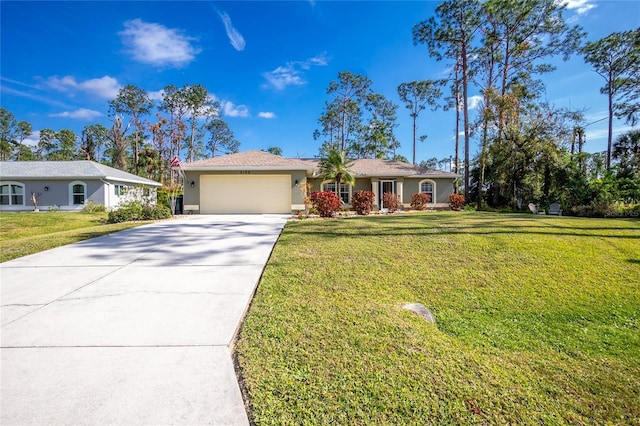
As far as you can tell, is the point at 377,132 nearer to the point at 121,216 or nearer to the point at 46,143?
the point at 121,216

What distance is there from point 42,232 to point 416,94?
32.0m

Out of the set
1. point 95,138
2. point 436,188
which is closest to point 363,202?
point 436,188

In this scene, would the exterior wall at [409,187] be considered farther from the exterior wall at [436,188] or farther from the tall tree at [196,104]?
the tall tree at [196,104]

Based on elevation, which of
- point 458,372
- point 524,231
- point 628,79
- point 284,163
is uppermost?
point 628,79

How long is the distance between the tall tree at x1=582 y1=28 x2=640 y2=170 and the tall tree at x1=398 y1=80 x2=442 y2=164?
11106 mm

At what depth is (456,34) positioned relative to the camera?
67.2 ft

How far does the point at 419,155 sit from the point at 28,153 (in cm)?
5256

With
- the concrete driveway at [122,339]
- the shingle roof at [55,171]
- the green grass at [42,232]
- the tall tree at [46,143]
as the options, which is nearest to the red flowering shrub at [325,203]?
the green grass at [42,232]

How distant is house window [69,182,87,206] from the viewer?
18156mm

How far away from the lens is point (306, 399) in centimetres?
174

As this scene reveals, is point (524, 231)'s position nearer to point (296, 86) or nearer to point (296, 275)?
point (296, 275)

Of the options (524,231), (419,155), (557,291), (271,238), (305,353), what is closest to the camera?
(305,353)

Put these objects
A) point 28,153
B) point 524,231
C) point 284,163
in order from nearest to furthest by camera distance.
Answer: point 524,231, point 284,163, point 28,153

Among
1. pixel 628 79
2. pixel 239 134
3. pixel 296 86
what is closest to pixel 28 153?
pixel 239 134
